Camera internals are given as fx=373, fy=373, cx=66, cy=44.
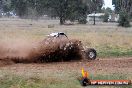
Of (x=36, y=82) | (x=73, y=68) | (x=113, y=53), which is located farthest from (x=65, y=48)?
(x=36, y=82)

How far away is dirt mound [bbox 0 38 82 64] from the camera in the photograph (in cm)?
1734

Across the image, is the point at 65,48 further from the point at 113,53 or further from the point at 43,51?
the point at 113,53

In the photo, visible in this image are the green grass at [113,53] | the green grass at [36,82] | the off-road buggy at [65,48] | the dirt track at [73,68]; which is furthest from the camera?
the green grass at [113,53]

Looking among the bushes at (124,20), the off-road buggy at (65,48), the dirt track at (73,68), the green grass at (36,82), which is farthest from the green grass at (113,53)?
the bushes at (124,20)

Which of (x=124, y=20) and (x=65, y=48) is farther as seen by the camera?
(x=124, y=20)

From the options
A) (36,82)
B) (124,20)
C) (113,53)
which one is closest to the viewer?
(36,82)

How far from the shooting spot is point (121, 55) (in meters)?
22.2

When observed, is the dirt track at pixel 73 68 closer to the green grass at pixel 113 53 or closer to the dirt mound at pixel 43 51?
the dirt mound at pixel 43 51

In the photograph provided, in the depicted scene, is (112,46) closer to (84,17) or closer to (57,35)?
(57,35)

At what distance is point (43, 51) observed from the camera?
56.8ft

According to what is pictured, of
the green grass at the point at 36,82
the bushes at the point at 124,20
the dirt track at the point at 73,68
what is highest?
the green grass at the point at 36,82

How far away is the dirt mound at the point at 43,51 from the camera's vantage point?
17344 millimetres

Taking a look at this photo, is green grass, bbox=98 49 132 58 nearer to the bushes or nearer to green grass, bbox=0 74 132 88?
green grass, bbox=0 74 132 88

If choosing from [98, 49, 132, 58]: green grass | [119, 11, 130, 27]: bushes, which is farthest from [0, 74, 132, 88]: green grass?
[119, 11, 130, 27]: bushes
